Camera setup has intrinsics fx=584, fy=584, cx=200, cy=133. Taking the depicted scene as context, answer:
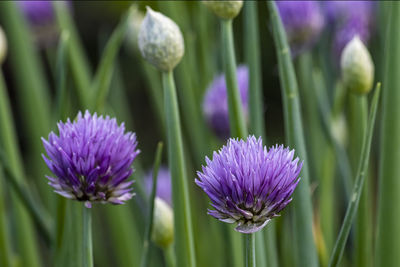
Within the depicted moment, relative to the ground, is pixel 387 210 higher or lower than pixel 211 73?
lower

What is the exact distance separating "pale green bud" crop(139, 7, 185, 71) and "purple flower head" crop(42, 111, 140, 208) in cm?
10

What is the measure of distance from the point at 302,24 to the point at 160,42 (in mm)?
452

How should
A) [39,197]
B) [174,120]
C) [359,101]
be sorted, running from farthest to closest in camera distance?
[39,197] < [359,101] < [174,120]

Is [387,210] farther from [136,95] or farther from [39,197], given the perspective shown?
[136,95]

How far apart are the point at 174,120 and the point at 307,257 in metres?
0.20

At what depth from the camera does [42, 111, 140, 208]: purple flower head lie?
50cm

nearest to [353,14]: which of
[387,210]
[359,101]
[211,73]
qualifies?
[211,73]

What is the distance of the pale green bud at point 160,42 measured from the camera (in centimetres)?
60

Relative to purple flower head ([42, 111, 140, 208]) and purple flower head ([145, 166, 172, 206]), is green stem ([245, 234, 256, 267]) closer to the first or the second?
purple flower head ([42, 111, 140, 208])

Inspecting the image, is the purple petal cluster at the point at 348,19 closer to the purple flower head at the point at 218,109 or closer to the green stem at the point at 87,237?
the purple flower head at the point at 218,109

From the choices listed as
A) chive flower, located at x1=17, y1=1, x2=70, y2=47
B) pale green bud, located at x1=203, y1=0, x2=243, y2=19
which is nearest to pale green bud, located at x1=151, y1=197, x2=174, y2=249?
pale green bud, located at x1=203, y1=0, x2=243, y2=19

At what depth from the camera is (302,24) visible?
992 mm

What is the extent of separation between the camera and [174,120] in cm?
58

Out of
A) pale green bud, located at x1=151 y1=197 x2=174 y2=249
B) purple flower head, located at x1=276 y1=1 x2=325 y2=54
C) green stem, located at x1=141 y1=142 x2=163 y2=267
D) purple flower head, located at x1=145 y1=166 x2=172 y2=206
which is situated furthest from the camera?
purple flower head, located at x1=145 y1=166 x2=172 y2=206
